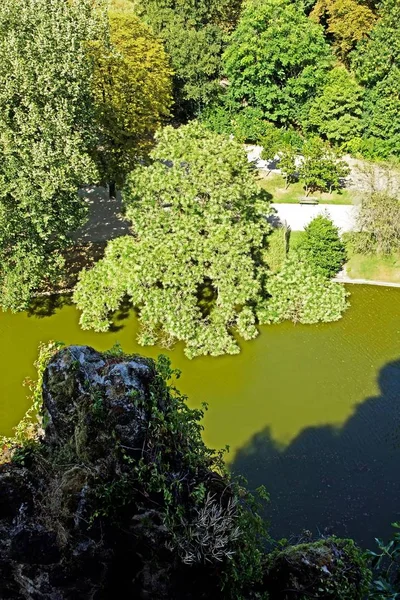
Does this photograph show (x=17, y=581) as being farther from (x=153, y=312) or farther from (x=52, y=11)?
(x=52, y=11)

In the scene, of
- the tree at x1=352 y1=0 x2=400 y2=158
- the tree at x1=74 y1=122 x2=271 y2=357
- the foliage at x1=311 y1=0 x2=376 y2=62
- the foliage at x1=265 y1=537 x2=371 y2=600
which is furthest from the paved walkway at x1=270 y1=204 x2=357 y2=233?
the foliage at x1=265 y1=537 x2=371 y2=600

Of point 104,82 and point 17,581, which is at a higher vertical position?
point 104,82

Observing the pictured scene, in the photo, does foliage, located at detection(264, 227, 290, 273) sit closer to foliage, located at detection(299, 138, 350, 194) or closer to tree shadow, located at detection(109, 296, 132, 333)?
foliage, located at detection(299, 138, 350, 194)

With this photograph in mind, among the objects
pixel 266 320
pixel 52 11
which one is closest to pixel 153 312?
pixel 266 320

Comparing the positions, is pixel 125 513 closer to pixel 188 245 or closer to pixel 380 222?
pixel 188 245

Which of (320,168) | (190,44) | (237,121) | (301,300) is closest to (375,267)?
(301,300)

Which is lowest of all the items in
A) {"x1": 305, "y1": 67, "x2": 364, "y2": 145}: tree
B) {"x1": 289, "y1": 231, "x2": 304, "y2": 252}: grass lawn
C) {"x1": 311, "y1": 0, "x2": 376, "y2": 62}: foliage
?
{"x1": 289, "y1": 231, "x2": 304, "y2": 252}: grass lawn

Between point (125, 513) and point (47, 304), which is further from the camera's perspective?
point (47, 304)
